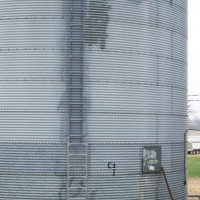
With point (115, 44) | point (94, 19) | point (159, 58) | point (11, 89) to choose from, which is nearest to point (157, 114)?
point (159, 58)

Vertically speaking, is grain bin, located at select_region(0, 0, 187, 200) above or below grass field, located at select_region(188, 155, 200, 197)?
above

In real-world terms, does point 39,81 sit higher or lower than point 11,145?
higher

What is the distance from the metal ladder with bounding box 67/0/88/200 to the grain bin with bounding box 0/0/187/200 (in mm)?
31

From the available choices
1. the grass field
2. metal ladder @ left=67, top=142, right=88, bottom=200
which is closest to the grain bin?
metal ladder @ left=67, top=142, right=88, bottom=200

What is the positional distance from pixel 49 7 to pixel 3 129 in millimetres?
4119

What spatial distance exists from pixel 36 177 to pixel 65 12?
5.22 m

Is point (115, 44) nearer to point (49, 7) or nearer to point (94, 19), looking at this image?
point (94, 19)

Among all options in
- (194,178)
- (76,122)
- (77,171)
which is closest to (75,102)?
(76,122)

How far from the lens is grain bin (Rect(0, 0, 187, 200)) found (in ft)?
40.3

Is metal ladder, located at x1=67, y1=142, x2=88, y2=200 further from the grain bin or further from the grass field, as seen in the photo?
the grass field

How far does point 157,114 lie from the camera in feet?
44.3

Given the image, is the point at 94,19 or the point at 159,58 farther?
the point at 159,58

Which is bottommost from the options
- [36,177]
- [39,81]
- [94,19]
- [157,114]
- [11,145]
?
[36,177]

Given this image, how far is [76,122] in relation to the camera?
1234 centimetres
